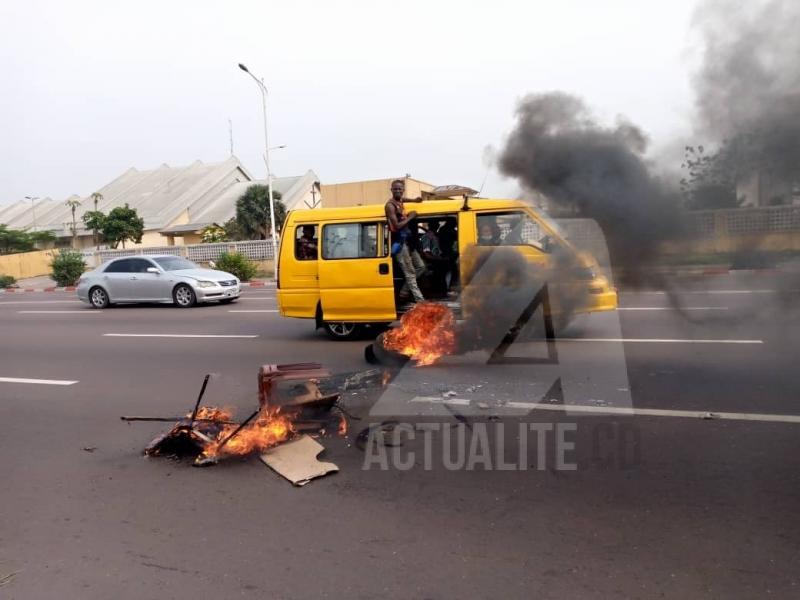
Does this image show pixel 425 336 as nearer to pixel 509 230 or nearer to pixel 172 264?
pixel 509 230

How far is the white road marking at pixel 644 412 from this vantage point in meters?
4.79

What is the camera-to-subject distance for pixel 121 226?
3588 centimetres

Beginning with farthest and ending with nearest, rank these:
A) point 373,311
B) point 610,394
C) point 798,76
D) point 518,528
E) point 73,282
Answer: point 73,282 < point 373,311 < point 610,394 < point 798,76 < point 518,528

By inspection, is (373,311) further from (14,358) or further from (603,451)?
(14,358)

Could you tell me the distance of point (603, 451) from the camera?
429 cm

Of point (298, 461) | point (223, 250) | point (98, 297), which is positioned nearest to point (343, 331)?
point (298, 461)

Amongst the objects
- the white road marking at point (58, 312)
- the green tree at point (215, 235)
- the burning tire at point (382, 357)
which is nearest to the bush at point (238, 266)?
the green tree at point (215, 235)

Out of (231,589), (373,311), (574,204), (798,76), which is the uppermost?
(798,76)

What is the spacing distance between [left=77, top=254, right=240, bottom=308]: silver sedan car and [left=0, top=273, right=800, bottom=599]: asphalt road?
7.82 meters

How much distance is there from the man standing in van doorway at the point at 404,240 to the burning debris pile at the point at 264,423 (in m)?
3.26

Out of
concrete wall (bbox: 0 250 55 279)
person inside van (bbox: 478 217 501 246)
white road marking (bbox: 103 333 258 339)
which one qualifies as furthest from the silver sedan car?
concrete wall (bbox: 0 250 55 279)

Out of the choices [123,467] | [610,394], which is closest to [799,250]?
[610,394]

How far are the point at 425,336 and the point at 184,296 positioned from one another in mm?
9853

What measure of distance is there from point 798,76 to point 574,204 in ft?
8.28
